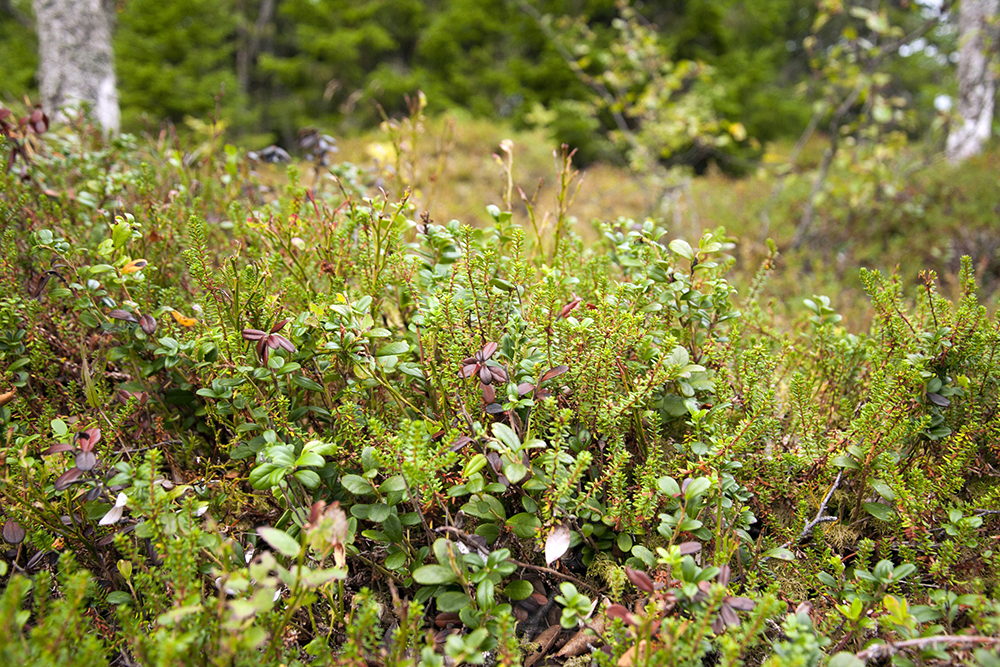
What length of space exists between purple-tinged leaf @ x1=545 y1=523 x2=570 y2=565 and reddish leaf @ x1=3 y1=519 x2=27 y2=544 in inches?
44.8

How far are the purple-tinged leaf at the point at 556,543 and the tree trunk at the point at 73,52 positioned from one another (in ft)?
15.4

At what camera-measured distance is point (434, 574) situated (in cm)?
104

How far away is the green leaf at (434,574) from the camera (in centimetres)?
102

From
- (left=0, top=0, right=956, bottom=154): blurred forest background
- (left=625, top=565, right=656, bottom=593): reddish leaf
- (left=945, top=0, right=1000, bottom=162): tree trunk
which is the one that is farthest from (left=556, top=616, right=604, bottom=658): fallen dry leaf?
(left=0, top=0, right=956, bottom=154): blurred forest background

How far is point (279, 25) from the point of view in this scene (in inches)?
582

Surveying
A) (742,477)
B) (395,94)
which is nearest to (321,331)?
(742,477)

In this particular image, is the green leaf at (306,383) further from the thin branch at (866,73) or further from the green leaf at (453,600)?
the thin branch at (866,73)

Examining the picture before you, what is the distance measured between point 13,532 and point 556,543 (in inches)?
46.5

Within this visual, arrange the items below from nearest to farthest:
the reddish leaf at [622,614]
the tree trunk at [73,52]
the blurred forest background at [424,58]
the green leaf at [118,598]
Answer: the reddish leaf at [622,614] → the green leaf at [118,598] → the tree trunk at [73,52] → the blurred forest background at [424,58]

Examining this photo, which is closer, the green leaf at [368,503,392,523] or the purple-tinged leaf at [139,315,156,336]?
the green leaf at [368,503,392,523]

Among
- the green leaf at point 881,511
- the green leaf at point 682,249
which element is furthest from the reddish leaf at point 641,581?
the green leaf at point 682,249

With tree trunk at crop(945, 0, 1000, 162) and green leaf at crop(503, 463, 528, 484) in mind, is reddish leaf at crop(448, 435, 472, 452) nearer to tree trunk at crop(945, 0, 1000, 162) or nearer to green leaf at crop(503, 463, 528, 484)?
green leaf at crop(503, 463, 528, 484)

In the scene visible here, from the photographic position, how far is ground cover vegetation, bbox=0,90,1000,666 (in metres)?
0.99

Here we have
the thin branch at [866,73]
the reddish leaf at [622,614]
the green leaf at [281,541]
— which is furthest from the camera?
the thin branch at [866,73]
